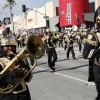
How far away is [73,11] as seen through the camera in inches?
1837

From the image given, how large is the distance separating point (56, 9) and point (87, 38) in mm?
51806

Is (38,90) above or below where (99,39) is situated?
below

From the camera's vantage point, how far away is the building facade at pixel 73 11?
46125mm

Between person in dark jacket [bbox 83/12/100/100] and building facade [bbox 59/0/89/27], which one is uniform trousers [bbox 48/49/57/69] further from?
building facade [bbox 59/0/89/27]

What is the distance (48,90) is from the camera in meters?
7.64

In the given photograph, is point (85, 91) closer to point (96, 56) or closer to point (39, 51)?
point (96, 56)

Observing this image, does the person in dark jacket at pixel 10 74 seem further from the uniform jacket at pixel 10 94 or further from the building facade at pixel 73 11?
the building facade at pixel 73 11

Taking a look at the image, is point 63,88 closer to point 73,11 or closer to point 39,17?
point 73,11

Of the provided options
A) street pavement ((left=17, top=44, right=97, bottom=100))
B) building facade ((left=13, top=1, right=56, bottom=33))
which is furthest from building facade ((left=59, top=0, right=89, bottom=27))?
street pavement ((left=17, top=44, right=97, bottom=100))

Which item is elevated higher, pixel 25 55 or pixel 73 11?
pixel 73 11

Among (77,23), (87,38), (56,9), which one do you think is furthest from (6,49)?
(56,9)

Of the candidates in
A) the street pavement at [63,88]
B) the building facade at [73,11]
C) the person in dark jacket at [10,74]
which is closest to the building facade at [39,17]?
the building facade at [73,11]

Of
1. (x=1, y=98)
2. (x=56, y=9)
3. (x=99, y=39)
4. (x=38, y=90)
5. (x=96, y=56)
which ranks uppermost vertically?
(x=56, y=9)

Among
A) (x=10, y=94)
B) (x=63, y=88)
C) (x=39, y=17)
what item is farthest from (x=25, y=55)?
(x=39, y=17)
